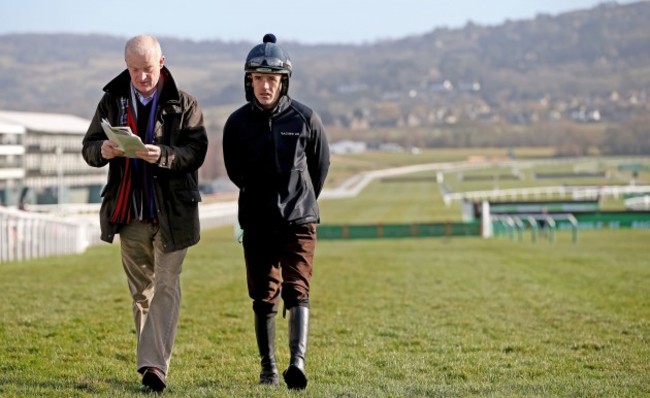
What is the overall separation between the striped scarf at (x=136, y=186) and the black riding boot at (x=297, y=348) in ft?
3.46

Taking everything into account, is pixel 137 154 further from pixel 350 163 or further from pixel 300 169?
pixel 350 163

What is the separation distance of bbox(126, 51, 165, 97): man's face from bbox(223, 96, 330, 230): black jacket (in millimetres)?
531

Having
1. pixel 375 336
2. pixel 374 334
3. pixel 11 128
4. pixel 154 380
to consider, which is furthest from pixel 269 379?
pixel 11 128

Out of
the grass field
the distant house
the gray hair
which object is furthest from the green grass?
the distant house

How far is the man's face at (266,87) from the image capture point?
24.8 ft

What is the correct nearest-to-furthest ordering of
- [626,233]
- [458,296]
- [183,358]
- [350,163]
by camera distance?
[183,358]
[458,296]
[626,233]
[350,163]

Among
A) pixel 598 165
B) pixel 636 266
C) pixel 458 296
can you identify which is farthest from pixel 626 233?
pixel 598 165

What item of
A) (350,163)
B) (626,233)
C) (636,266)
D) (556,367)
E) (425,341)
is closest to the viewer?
(556,367)

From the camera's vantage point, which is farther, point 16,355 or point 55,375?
point 16,355

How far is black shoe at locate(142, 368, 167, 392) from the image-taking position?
7.27m

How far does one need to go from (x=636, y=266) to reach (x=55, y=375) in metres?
14.7

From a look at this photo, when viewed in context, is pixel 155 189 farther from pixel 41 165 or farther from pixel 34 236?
pixel 41 165

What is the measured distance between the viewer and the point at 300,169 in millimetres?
7668

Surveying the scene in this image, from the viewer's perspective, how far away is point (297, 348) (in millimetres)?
7512
